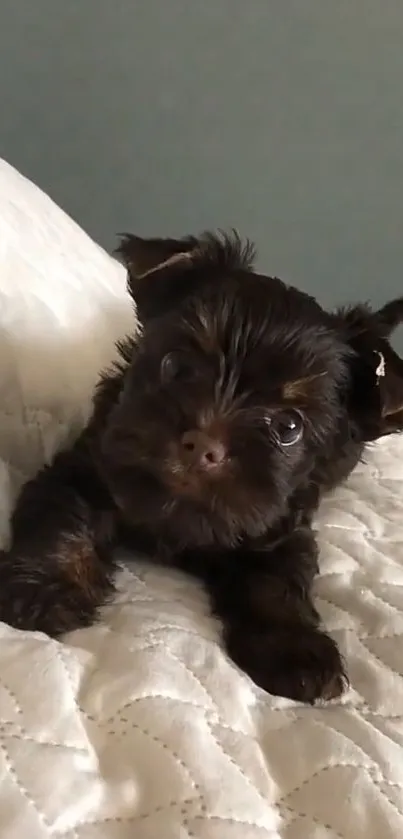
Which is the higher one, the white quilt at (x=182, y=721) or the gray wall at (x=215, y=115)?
the gray wall at (x=215, y=115)

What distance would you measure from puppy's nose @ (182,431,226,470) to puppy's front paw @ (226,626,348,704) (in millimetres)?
212

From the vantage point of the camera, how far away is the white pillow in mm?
1490

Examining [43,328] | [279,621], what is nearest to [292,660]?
[279,621]

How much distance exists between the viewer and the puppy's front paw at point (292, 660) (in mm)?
1120

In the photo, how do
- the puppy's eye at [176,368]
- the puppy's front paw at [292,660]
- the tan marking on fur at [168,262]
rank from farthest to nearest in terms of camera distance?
the tan marking on fur at [168,262]
the puppy's eye at [176,368]
the puppy's front paw at [292,660]

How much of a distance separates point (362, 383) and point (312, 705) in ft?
1.64

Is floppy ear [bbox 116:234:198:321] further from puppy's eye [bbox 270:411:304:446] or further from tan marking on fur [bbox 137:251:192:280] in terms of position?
puppy's eye [bbox 270:411:304:446]

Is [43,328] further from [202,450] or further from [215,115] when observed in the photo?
[215,115]

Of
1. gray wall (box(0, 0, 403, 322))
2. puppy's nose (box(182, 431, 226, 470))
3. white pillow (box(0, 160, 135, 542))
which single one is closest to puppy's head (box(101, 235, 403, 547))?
puppy's nose (box(182, 431, 226, 470))

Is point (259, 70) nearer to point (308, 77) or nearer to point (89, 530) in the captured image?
point (308, 77)

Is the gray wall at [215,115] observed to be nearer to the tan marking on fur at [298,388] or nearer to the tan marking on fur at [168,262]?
the tan marking on fur at [168,262]

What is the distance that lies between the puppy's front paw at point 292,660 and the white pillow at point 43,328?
0.35 meters

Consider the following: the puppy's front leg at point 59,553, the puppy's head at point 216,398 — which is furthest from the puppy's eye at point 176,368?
the puppy's front leg at point 59,553

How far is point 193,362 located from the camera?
1263 millimetres
